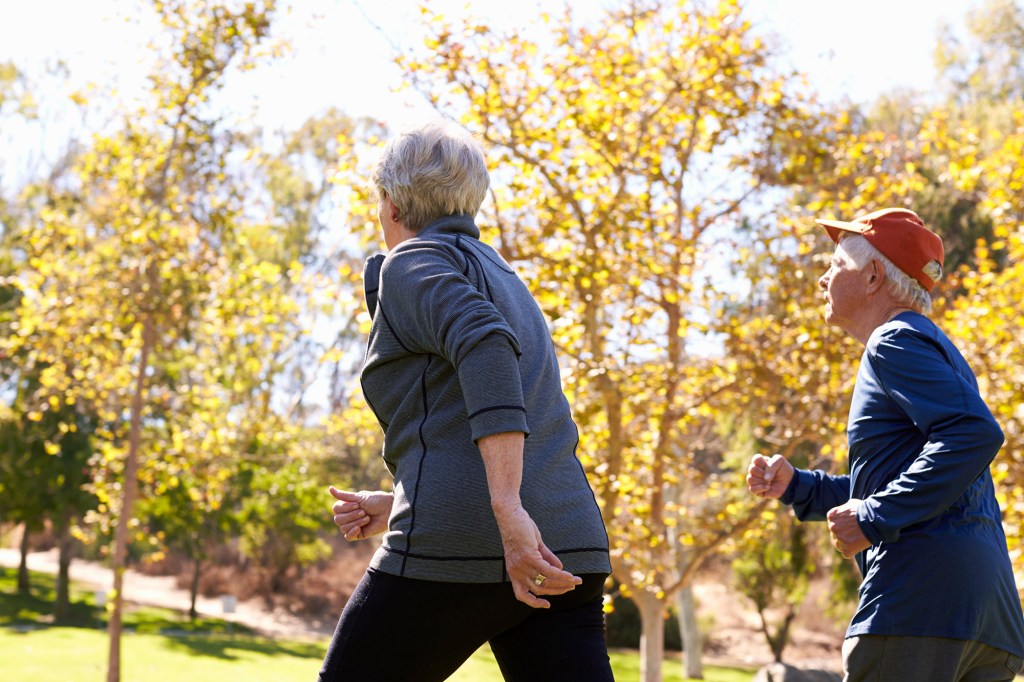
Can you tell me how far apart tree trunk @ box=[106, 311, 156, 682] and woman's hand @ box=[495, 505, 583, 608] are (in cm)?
732

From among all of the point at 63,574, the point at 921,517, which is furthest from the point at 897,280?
the point at 63,574

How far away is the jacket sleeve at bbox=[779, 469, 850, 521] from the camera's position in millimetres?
2555

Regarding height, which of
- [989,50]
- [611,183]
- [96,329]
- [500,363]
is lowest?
[500,363]

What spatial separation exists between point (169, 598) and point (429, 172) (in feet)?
90.1

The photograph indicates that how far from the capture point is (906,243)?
7.53 ft

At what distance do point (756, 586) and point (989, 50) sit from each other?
13054mm

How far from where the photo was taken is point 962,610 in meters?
2.02

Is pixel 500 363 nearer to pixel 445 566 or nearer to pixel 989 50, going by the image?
pixel 445 566

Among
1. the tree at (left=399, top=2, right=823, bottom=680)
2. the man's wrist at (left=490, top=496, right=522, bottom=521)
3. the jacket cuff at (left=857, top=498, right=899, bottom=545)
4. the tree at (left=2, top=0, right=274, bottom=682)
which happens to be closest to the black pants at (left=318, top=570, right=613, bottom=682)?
the man's wrist at (left=490, top=496, right=522, bottom=521)

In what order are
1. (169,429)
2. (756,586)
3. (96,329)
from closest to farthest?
(96,329) < (169,429) < (756,586)

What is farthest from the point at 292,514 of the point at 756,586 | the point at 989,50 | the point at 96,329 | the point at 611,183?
the point at 989,50

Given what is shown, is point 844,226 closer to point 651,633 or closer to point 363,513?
point 363,513

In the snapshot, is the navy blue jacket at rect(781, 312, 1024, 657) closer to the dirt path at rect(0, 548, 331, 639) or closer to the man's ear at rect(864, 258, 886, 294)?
the man's ear at rect(864, 258, 886, 294)

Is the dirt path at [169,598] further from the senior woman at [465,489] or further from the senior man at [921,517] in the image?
the senior man at [921,517]
